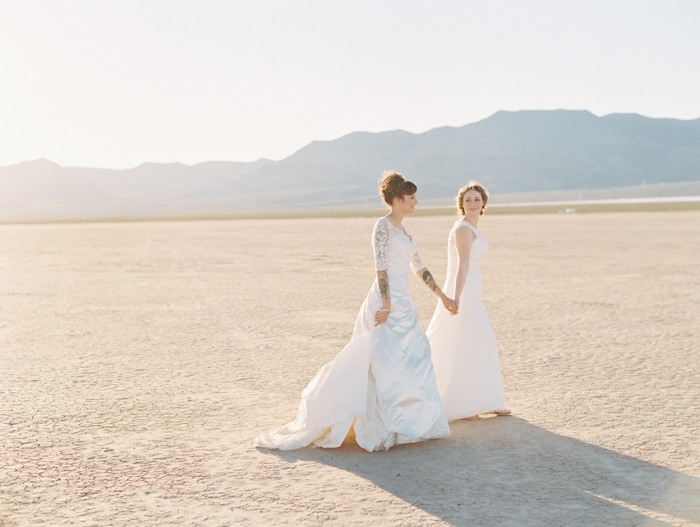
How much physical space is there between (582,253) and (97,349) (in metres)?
17.5

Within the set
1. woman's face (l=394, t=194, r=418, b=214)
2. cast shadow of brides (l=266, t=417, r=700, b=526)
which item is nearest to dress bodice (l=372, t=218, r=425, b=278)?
woman's face (l=394, t=194, r=418, b=214)

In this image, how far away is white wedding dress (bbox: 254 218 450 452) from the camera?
15.9 feet

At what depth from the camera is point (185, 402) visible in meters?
6.12

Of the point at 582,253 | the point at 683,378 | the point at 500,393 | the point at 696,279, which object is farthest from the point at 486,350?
the point at 582,253

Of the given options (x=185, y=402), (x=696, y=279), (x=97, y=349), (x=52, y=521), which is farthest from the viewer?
(x=696, y=279)

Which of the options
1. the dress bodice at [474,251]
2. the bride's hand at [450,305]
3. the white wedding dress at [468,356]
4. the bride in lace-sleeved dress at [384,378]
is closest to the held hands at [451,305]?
the bride's hand at [450,305]

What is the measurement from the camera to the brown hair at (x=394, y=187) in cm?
484

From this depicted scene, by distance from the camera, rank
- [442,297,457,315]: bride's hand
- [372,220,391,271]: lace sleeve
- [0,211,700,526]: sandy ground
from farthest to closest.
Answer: [442,297,457,315]: bride's hand < [372,220,391,271]: lace sleeve < [0,211,700,526]: sandy ground

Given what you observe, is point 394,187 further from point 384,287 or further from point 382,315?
point 382,315

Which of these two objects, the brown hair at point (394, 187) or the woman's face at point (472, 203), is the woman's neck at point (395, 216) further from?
the woman's face at point (472, 203)

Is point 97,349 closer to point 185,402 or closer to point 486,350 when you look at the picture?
point 185,402

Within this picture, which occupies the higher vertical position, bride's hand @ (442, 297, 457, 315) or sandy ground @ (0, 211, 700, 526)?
bride's hand @ (442, 297, 457, 315)

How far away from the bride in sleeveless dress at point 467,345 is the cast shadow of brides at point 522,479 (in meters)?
0.30

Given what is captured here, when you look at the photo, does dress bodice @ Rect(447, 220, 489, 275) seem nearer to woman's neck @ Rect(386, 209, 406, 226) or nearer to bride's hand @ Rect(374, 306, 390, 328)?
woman's neck @ Rect(386, 209, 406, 226)
